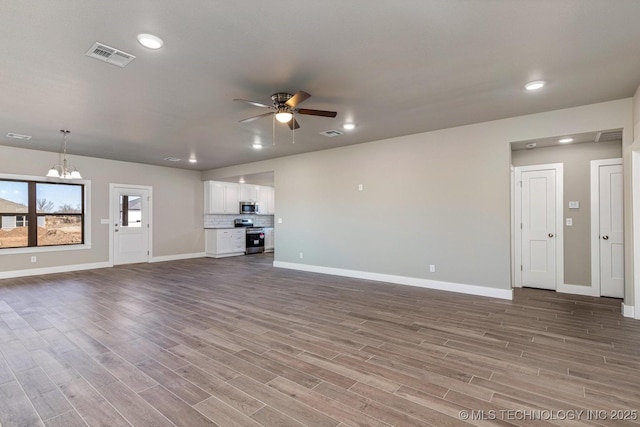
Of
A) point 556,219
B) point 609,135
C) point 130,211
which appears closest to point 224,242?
point 130,211

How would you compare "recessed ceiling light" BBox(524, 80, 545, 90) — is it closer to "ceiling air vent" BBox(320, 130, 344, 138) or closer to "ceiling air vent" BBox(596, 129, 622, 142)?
"ceiling air vent" BBox(596, 129, 622, 142)

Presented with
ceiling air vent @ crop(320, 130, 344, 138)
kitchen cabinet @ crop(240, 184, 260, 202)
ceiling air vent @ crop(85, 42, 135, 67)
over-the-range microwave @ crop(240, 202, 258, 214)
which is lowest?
over-the-range microwave @ crop(240, 202, 258, 214)

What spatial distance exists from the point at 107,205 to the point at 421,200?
7.53 m

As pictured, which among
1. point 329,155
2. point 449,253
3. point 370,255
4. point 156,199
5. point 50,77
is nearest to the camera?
point 50,77

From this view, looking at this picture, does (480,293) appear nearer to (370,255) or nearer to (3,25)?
(370,255)

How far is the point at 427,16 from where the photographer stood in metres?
2.27

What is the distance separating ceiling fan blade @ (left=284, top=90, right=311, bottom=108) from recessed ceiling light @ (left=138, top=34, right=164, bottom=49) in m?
1.26

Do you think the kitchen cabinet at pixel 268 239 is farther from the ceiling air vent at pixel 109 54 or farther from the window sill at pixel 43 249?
the ceiling air vent at pixel 109 54

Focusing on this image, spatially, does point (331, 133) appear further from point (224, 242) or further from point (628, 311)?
point (224, 242)

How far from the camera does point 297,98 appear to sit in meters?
3.21

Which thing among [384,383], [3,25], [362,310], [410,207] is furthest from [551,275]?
[3,25]

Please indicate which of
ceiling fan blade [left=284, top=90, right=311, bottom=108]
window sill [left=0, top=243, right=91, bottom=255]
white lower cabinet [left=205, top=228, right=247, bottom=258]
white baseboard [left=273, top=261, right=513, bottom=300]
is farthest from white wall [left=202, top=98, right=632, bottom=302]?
window sill [left=0, top=243, right=91, bottom=255]

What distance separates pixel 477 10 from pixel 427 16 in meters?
0.34

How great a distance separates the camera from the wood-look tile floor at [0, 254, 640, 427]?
198 centimetres
